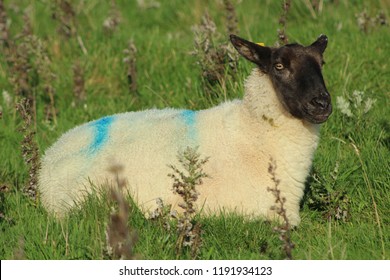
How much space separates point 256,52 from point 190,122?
75 centimetres

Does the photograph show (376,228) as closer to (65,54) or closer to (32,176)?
(32,176)

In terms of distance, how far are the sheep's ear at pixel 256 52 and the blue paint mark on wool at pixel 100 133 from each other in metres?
1.30

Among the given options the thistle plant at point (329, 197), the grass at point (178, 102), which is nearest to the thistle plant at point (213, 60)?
the grass at point (178, 102)

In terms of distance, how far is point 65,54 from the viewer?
930 centimetres

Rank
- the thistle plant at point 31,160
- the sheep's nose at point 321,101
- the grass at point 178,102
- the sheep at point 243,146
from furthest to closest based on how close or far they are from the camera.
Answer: the thistle plant at point 31,160 < the sheep at point 243,146 < the sheep's nose at point 321,101 < the grass at point 178,102

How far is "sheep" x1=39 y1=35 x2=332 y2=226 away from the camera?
5.75m

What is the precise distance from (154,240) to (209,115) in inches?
53.5

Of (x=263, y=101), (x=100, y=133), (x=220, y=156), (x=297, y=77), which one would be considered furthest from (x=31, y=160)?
(x=297, y=77)

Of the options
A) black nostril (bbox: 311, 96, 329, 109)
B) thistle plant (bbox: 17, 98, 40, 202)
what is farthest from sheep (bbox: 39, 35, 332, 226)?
thistle plant (bbox: 17, 98, 40, 202)

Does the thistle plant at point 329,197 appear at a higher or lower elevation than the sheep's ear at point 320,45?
lower

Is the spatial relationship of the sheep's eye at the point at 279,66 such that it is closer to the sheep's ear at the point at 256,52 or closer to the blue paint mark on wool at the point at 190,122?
the sheep's ear at the point at 256,52

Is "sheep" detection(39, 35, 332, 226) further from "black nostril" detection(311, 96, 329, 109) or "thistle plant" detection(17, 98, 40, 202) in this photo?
"thistle plant" detection(17, 98, 40, 202)

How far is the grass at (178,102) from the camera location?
5262 millimetres

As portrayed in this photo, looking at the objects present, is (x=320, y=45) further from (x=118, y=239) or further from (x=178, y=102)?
(x=118, y=239)
